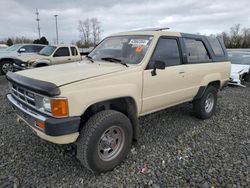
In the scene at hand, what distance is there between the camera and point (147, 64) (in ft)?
11.2

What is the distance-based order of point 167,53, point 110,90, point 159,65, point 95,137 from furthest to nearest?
point 167,53 → point 159,65 → point 110,90 → point 95,137

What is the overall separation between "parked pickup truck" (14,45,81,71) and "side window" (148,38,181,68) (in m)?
6.37

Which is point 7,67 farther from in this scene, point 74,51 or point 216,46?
point 216,46

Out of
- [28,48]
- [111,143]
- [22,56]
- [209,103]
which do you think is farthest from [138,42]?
[28,48]

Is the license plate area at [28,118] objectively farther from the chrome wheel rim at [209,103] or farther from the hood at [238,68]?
the hood at [238,68]

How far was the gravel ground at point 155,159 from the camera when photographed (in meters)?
2.86

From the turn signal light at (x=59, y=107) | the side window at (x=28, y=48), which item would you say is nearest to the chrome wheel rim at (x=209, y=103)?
the turn signal light at (x=59, y=107)

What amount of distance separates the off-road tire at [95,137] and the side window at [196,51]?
2168 mm

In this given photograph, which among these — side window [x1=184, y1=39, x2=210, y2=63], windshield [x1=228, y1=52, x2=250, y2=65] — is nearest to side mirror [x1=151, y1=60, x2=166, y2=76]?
side window [x1=184, y1=39, x2=210, y2=63]

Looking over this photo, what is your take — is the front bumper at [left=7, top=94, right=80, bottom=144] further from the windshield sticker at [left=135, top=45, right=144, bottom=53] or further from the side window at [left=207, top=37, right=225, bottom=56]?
the side window at [left=207, top=37, right=225, bottom=56]

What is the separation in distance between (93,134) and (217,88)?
3651 mm

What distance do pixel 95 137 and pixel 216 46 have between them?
390 centimetres

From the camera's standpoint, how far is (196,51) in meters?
4.61

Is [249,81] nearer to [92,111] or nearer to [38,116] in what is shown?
[92,111]
